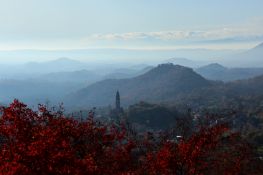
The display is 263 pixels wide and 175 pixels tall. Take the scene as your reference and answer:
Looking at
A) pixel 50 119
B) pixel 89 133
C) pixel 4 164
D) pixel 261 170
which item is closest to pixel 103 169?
pixel 89 133

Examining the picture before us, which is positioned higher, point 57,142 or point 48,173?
point 57,142

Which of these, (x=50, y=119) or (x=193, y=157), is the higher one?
(x=50, y=119)

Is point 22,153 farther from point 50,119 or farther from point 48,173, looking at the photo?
point 50,119

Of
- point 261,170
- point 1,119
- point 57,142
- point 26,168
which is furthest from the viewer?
point 261,170

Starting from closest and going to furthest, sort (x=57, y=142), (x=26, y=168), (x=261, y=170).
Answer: (x=26, y=168) < (x=57, y=142) < (x=261, y=170)

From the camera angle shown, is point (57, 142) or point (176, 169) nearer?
point (57, 142)

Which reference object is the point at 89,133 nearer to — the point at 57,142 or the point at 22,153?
the point at 57,142

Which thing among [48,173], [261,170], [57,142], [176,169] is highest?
[57,142]

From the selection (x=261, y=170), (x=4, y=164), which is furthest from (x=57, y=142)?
(x=261, y=170)

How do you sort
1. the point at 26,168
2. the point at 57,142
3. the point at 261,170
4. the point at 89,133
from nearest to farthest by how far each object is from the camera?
the point at 26,168 → the point at 57,142 → the point at 89,133 → the point at 261,170
